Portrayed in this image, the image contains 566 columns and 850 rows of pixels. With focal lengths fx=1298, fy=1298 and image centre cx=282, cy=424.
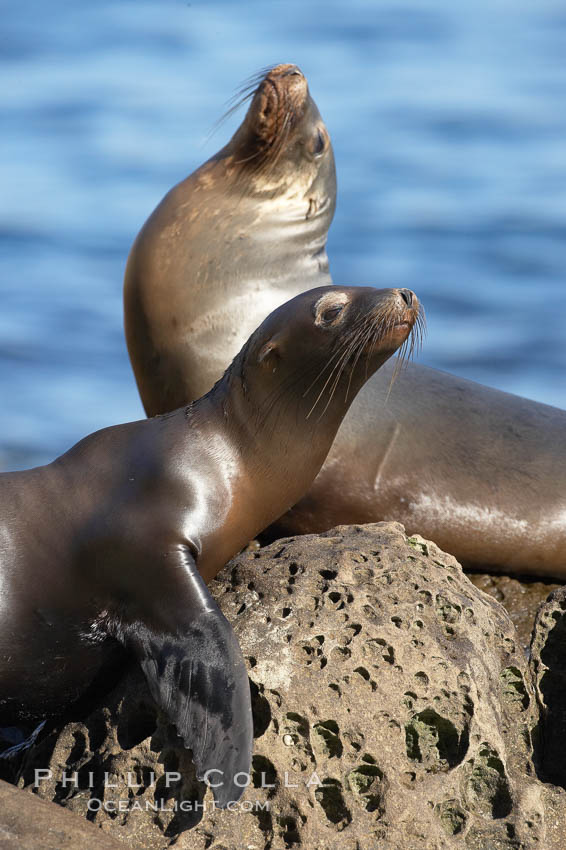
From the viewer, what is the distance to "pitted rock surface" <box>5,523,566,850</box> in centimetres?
328

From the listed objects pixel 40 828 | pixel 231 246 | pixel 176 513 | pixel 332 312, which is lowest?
pixel 40 828

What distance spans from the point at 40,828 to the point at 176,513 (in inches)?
36.7

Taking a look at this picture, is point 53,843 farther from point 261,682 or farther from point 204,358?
point 204,358

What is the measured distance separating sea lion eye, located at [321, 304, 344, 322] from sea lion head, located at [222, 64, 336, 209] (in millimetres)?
2902

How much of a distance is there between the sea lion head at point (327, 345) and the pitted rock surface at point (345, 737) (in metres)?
0.48

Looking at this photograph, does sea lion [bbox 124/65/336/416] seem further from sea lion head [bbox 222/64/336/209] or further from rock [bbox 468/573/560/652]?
rock [bbox 468/573/560/652]

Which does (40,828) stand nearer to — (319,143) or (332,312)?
(332,312)

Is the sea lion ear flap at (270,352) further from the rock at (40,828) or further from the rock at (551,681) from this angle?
the rock at (40,828)

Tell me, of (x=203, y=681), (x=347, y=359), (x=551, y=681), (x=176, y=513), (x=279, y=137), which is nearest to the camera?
(x=203, y=681)

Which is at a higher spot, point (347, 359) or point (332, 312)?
point (332, 312)

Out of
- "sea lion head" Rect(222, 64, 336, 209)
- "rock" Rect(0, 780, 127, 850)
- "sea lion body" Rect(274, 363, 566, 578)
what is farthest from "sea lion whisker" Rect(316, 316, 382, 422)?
"sea lion head" Rect(222, 64, 336, 209)

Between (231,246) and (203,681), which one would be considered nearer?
(203,681)

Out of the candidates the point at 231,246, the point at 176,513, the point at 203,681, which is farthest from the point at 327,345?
the point at 231,246

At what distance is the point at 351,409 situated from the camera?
6.14 metres
